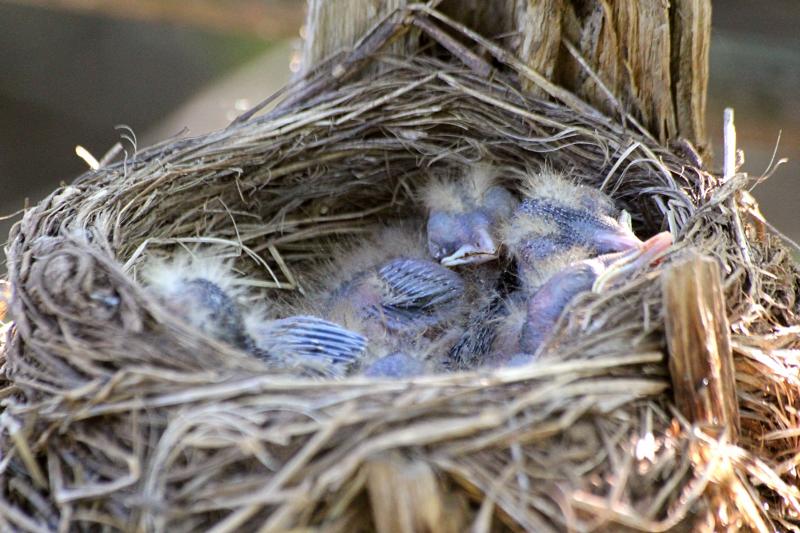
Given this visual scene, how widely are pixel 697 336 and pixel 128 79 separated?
299cm

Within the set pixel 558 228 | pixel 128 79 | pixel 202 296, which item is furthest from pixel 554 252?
pixel 128 79

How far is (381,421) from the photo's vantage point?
925 millimetres

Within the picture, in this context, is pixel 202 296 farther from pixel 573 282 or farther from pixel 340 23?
pixel 340 23

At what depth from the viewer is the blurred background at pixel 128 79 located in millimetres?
2559

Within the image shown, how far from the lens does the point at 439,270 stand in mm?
1585

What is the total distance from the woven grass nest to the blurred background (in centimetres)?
125

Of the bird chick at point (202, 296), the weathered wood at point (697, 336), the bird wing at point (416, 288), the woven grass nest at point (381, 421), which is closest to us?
the woven grass nest at point (381, 421)

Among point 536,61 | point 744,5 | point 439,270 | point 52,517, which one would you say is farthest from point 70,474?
point 744,5

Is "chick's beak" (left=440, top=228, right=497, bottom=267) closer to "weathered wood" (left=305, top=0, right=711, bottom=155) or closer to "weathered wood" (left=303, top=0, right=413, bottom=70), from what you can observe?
"weathered wood" (left=305, top=0, right=711, bottom=155)

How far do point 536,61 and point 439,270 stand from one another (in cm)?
42

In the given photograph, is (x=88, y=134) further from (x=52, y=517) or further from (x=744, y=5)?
(x=52, y=517)

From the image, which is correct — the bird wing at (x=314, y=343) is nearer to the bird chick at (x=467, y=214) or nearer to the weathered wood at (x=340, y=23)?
the bird chick at (x=467, y=214)

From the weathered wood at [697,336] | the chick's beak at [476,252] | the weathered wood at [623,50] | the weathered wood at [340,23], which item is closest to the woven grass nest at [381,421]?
the weathered wood at [697,336]

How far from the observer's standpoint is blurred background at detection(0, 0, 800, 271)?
2559 millimetres
